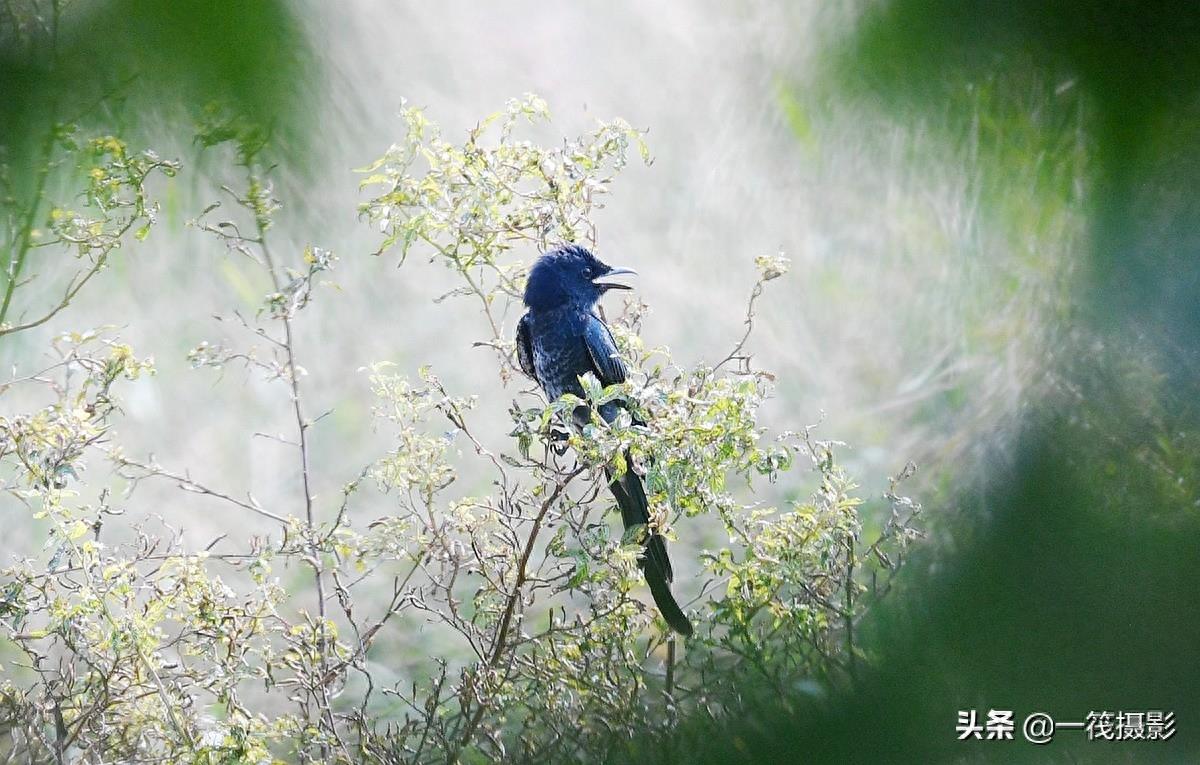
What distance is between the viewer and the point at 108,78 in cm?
52

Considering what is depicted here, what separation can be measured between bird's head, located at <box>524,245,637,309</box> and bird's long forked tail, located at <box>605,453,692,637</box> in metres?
0.25

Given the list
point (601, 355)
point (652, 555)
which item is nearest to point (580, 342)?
point (601, 355)

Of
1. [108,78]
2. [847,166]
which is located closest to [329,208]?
[847,166]

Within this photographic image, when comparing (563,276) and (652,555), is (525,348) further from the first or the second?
(652,555)

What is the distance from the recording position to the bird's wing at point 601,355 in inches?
57.1

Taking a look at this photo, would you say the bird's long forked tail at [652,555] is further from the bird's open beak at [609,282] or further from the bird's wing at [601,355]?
the bird's open beak at [609,282]

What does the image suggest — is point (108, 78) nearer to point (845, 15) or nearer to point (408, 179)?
point (845, 15)

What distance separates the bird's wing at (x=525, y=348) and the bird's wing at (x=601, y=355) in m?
0.09

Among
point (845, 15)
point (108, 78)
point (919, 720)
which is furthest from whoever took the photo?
point (919, 720)

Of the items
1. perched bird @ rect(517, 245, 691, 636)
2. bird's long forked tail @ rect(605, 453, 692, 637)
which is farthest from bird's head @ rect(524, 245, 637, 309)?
bird's long forked tail @ rect(605, 453, 692, 637)

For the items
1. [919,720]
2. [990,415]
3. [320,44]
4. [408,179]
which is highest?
[408,179]

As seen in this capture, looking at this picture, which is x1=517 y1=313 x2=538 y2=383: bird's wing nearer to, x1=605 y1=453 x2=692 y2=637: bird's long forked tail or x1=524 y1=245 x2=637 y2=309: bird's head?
x1=524 y1=245 x2=637 y2=309: bird's head

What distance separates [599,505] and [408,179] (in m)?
0.54

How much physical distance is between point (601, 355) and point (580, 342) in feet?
0.11
